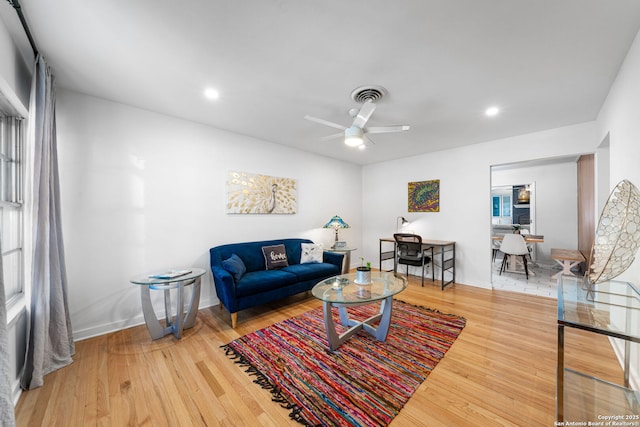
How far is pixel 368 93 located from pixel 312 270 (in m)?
2.34

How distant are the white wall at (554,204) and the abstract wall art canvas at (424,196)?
3.07 m

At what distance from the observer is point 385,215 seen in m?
5.38

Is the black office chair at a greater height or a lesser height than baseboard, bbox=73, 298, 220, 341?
greater

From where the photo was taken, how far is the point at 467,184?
4234 millimetres

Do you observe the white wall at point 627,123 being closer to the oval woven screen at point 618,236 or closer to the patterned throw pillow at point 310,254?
the oval woven screen at point 618,236

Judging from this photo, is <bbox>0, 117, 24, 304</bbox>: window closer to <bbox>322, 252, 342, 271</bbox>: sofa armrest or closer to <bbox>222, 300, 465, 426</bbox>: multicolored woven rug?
<bbox>222, 300, 465, 426</bbox>: multicolored woven rug

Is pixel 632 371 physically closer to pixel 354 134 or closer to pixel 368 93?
pixel 354 134

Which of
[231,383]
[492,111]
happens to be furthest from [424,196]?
[231,383]

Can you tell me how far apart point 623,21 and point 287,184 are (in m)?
3.71

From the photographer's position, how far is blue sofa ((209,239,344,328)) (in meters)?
2.69

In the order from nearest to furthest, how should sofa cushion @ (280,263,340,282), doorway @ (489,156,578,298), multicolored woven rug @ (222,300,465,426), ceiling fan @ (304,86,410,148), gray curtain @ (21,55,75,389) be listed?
multicolored woven rug @ (222,300,465,426) < gray curtain @ (21,55,75,389) < ceiling fan @ (304,86,410,148) < sofa cushion @ (280,263,340,282) < doorway @ (489,156,578,298)

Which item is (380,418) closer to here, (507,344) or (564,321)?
(564,321)

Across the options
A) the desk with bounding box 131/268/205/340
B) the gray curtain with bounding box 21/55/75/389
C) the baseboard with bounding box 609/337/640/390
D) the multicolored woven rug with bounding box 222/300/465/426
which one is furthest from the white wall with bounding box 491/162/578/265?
the gray curtain with bounding box 21/55/75/389

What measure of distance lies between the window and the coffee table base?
2.47m
